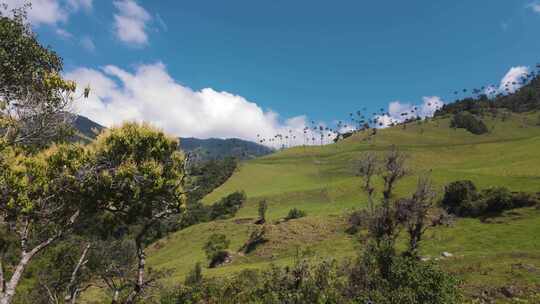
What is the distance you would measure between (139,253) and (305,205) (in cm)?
10263

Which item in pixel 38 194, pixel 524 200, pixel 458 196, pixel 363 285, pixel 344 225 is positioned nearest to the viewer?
pixel 38 194

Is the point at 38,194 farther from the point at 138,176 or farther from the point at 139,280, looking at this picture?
the point at 139,280

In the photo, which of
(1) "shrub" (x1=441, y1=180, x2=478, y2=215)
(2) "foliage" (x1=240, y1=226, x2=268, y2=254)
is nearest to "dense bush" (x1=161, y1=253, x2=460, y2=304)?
(2) "foliage" (x1=240, y1=226, x2=268, y2=254)

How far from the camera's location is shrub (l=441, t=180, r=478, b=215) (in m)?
74.0

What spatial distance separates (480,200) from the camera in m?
70.7

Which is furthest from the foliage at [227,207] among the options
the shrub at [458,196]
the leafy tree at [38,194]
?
the leafy tree at [38,194]

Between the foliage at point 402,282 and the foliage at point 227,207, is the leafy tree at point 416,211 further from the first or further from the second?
the foliage at point 227,207

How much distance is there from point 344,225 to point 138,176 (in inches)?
2720

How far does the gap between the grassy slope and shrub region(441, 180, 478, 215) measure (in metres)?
7.38

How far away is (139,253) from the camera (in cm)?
1636

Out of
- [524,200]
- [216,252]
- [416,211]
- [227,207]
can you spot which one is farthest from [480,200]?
[227,207]

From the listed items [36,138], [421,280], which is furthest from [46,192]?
[421,280]

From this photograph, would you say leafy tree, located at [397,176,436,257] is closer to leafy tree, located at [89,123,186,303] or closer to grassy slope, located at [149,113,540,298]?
grassy slope, located at [149,113,540,298]

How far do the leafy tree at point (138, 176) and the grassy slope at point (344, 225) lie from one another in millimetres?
7918
